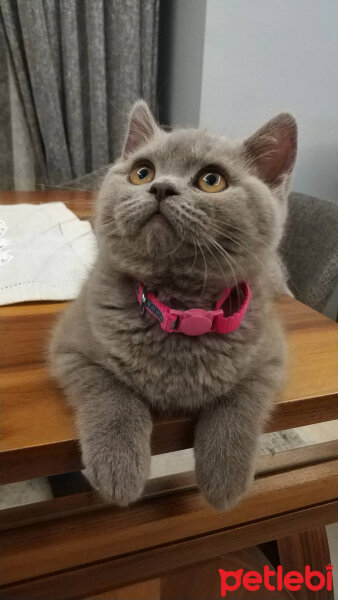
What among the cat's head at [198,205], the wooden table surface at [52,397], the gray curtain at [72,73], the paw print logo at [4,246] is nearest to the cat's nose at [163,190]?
the cat's head at [198,205]

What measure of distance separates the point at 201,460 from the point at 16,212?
973 mm

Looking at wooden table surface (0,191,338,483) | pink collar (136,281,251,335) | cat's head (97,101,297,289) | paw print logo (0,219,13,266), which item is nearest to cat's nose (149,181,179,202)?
cat's head (97,101,297,289)

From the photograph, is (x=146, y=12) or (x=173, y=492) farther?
(x=146, y=12)

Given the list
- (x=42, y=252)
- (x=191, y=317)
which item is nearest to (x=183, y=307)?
(x=191, y=317)

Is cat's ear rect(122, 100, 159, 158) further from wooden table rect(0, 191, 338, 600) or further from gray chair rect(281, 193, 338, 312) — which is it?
gray chair rect(281, 193, 338, 312)

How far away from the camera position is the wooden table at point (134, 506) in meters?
0.48

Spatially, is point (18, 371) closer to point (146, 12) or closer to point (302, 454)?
point (302, 454)

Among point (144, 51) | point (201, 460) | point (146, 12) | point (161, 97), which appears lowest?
point (201, 460)

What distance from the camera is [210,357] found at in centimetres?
50

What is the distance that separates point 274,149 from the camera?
1.84 feet

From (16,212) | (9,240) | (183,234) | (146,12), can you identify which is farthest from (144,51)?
(183,234)

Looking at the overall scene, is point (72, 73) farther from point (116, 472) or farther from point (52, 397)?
point (116, 472)

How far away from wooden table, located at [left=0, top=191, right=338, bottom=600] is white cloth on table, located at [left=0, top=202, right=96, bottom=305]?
0.09m

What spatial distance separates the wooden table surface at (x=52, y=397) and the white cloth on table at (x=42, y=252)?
40 millimetres
